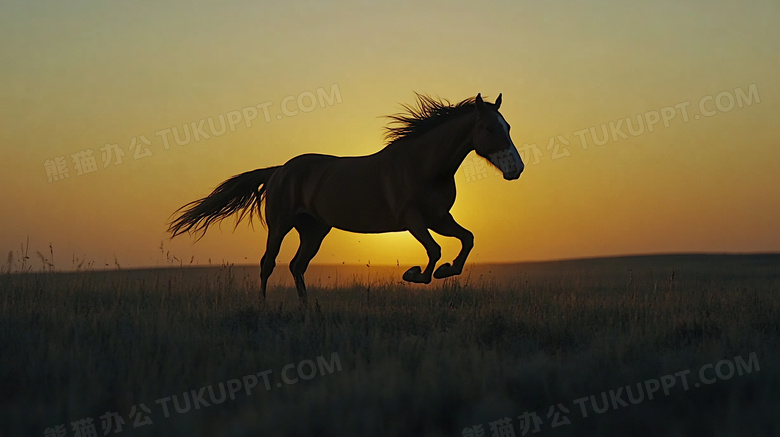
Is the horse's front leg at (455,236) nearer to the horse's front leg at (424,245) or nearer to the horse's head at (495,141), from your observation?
the horse's front leg at (424,245)

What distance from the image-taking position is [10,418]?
4.55 m

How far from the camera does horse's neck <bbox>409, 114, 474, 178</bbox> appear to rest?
9.02 metres

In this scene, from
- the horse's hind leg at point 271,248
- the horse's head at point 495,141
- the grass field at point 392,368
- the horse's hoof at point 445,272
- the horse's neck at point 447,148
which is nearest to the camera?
the grass field at point 392,368

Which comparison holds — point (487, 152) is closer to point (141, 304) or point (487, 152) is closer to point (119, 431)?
point (141, 304)

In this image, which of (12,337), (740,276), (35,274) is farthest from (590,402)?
(740,276)

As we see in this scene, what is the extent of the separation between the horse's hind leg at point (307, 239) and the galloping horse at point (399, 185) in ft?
0.05

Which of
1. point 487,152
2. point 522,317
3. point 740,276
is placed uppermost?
point 487,152

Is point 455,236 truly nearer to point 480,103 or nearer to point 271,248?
point 480,103

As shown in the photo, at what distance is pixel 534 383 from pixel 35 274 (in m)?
8.50

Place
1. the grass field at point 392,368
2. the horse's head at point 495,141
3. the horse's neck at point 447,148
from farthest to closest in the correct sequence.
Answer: the horse's neck at point 447,148 → the horse's head at point 495,141 → the grass field at point 392,368

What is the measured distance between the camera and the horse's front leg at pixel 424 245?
8.71 metres

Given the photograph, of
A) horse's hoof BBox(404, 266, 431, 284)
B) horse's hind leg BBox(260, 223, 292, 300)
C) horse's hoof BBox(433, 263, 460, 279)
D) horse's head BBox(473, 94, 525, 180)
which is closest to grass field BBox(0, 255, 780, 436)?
horse's hoof BBox(404, 266, 431, 284)

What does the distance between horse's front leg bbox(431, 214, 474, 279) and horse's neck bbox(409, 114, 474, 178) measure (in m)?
0.58

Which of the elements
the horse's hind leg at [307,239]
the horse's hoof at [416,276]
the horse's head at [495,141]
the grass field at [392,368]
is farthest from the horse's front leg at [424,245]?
the horse's hind leg at [307,239]
